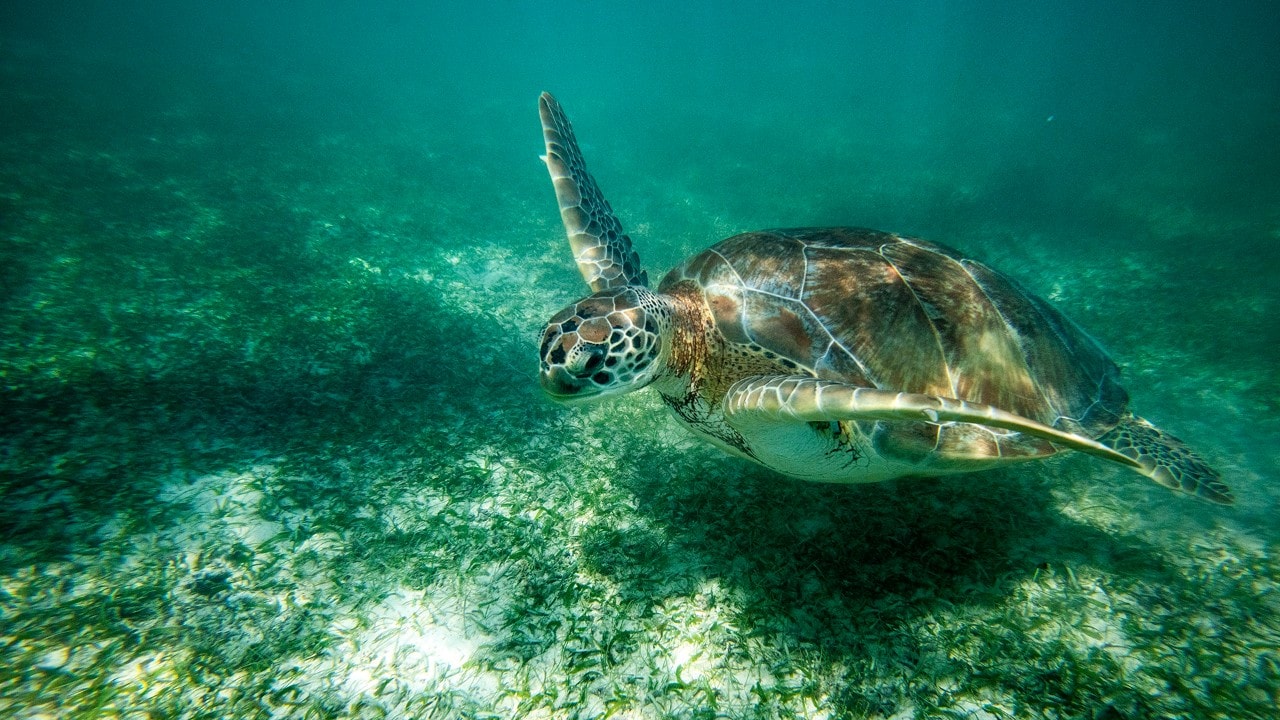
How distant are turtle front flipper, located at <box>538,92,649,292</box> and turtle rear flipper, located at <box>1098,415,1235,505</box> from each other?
10.2 feet

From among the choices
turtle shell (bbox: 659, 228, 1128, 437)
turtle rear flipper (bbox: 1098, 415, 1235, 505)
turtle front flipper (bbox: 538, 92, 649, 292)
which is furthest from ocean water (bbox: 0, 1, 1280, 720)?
turtle front flipper (bbox: 538, 92, 649, 292)

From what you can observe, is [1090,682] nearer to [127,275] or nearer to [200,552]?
[200,552]

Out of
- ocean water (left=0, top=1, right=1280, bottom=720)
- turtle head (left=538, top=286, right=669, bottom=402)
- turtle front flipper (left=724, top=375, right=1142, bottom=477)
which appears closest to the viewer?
Result: turtle front flipper (left=724, top=375, right=1142, bottom=477)

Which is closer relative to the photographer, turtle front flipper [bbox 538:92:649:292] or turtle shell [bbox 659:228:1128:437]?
turtle shell [bbox 659:228:1128:437]

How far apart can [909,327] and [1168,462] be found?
146 cm

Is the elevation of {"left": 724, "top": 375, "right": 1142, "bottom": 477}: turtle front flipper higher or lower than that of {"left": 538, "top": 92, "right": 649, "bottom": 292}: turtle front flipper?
lower

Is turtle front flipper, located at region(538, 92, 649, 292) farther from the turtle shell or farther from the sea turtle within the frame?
the turtle shell

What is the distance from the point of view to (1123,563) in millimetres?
2324

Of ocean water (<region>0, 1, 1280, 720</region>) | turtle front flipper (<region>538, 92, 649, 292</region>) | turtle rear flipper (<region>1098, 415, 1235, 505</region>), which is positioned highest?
turtle front flipper (<region>538, 92, 649, 292</region>)

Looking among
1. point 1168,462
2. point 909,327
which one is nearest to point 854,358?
point 909,327

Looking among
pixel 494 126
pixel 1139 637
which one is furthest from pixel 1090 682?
pixel 494 126

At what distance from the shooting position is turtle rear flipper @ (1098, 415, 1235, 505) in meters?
2.18

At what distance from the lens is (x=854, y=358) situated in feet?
7.59

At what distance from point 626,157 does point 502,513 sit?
47.9ft
